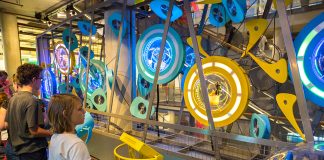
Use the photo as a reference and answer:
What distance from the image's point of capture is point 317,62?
161 centimetres

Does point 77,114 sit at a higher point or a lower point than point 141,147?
higher

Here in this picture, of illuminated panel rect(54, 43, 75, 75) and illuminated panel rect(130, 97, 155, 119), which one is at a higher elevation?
illuminated panel rect(54, 43, 75, 75)

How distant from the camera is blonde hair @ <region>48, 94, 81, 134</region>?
134 cm

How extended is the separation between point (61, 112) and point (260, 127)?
1.51 m

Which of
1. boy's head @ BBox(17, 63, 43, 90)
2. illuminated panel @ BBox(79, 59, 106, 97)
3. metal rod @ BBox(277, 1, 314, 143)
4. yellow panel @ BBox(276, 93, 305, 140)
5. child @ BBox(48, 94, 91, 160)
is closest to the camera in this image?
child @ BBox(48, 94, 91, 160)

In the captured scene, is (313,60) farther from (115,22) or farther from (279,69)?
(115,22)

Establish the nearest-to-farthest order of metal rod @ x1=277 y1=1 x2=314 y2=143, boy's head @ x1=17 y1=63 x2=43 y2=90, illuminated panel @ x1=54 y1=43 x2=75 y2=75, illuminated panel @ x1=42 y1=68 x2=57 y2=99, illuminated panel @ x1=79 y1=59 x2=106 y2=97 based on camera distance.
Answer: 1. metal rod @ x1=277 y1=1 x2=314 y2=143
2. boy's head @ x1=17 y1=63 x2=43 y2=90
3. illuminated panel @ x1=79 y1=59 x2=106 y2=97
4. illuminated panel @ x1=54 y1=43 x2=75 y2=75
5. illuminated panel @ x1=42 y1=68 x2=57 y2=99

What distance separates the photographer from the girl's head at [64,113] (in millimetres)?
1342

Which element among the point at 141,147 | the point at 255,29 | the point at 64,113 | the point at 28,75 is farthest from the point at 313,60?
the point at 28,75

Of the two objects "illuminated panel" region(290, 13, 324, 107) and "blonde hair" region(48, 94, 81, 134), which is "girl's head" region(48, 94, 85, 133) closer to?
"blonde hair" region(48, 94, 81, 134)

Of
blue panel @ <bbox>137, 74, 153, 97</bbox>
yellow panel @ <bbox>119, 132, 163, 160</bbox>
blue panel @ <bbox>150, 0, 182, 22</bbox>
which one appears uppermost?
blue panel @ <bbox>150, 0, 182, 22</bbox>

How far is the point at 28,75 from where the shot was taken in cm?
209

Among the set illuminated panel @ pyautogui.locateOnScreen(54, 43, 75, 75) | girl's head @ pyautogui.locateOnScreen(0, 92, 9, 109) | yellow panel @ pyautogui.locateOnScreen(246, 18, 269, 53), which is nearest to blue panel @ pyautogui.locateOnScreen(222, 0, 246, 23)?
yellow panel @ pyautogui.locateOnScreen(246, 18, 269, 53)

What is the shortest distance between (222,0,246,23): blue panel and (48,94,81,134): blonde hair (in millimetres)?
1489
